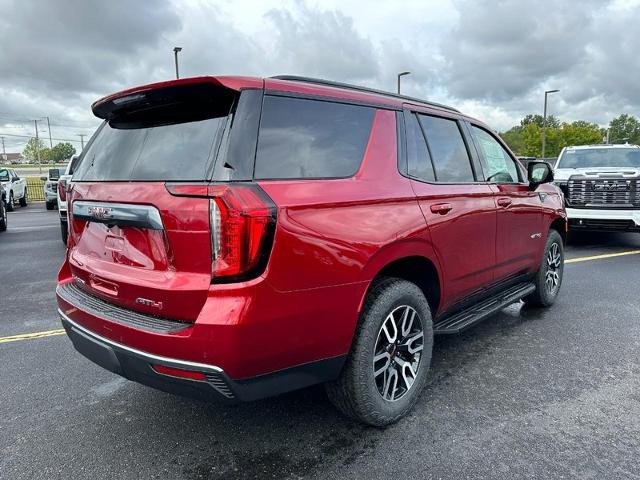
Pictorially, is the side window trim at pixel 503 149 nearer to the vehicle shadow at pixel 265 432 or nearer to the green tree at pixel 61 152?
the vehicle shadow at pixel 265 432

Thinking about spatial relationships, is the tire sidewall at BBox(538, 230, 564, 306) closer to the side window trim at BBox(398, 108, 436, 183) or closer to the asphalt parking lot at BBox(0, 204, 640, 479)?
the asphalt parking lot at BBox(0, 204, 640, 479)

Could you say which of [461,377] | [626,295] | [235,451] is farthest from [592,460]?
[626,295]

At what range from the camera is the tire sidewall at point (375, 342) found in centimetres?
249

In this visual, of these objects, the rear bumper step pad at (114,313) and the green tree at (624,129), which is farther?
the green tree at (624,129)

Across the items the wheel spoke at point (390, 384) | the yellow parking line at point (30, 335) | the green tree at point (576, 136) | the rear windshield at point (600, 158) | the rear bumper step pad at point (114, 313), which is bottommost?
the yellow parking line at point (30, 335)

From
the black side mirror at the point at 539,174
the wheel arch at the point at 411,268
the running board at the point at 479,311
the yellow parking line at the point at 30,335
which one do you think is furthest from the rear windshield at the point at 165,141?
the black side mirror at the point at 539,174

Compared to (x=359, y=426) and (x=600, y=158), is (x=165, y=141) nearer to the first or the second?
(x=359, y=426)

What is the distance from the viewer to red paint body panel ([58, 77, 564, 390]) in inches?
79.9

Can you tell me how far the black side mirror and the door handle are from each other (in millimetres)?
1626

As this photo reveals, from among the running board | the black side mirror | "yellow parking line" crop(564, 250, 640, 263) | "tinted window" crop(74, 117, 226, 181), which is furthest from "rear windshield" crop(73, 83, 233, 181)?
"yellow parking line" crop(564, 250, 640, 263)

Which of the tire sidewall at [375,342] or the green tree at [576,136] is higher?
the green tree at [576,136]

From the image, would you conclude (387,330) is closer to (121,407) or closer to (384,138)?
(384,138)

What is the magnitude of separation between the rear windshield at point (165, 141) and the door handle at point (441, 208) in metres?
1.42

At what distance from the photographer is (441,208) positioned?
303 centimetres
